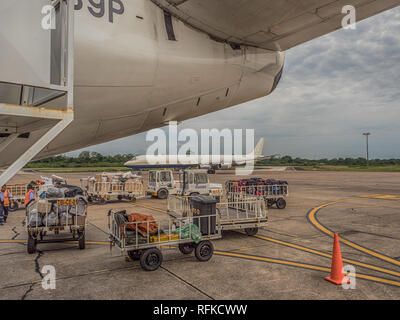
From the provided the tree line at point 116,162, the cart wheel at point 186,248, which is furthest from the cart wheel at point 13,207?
the tree line at point 116,162

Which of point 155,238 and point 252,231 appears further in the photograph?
point 252,231

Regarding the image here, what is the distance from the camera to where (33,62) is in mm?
3090

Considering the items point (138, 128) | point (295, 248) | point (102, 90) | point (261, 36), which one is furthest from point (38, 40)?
point (295, 248)

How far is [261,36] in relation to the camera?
627 centimetres

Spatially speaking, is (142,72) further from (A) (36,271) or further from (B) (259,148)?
(B) (259,148)

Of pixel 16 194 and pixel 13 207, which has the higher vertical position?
pixel 16 194

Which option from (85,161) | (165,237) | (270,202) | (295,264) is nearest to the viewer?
(295,264)

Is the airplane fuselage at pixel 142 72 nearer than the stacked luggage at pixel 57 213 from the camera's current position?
Yes

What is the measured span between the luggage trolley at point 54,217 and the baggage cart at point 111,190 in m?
10.3

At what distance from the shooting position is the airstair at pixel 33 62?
2.96 meters

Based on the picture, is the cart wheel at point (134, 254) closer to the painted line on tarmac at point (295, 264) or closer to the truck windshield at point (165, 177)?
the painted line on tarmac at point (295, 264)

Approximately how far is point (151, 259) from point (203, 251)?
1.39 metres

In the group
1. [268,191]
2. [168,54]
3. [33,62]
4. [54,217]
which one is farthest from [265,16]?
[268,191]

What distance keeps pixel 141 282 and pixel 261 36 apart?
5.70 meters
